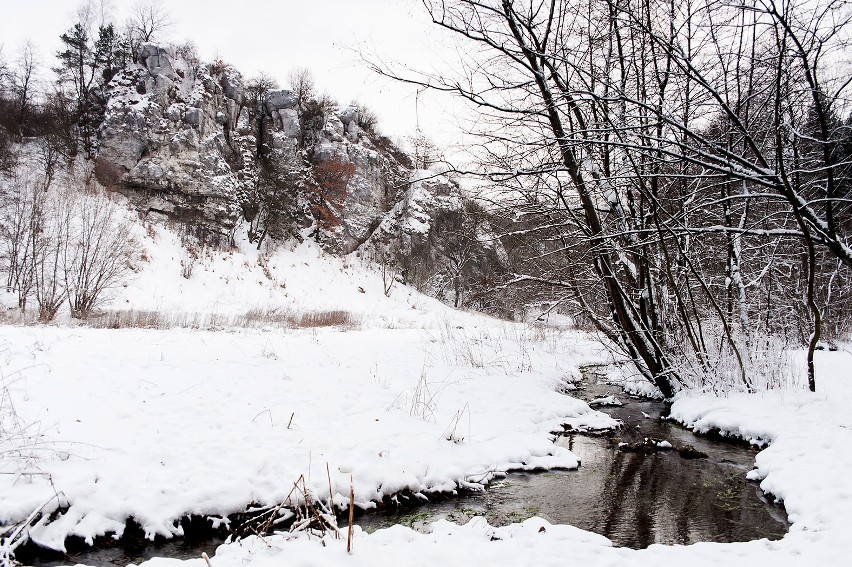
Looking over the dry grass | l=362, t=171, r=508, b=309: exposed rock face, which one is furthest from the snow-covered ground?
l=362, t=171, r=508, b=309: exposed rock face

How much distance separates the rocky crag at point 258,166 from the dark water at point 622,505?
17.3m

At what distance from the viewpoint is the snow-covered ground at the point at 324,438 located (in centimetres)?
295

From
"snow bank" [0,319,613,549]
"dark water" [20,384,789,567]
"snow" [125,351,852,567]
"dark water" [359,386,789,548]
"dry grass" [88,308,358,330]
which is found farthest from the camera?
"dry grass" [88,308,358,330]

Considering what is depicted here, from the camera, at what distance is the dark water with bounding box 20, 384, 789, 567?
11.4 ft

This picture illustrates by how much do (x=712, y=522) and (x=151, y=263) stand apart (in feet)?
70.4

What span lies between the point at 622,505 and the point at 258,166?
29360 millimetres

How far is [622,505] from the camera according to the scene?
412 centimetres

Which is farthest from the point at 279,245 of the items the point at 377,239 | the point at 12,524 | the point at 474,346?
the point at 12,524

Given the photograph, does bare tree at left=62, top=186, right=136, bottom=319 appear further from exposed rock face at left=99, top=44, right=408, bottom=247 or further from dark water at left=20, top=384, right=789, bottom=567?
dark water at left=20, top=384, right=789, bottom=567

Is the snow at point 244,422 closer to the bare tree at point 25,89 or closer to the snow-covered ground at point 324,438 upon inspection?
the snow-covered ground at point 324,438

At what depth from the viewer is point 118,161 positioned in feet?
79.6

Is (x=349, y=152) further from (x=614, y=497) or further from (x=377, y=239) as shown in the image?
(x=614, y=497)

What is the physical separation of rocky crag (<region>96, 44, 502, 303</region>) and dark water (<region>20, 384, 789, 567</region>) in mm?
17304

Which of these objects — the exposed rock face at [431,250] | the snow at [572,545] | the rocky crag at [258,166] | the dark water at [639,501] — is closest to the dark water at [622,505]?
the dark water at [639,501]
